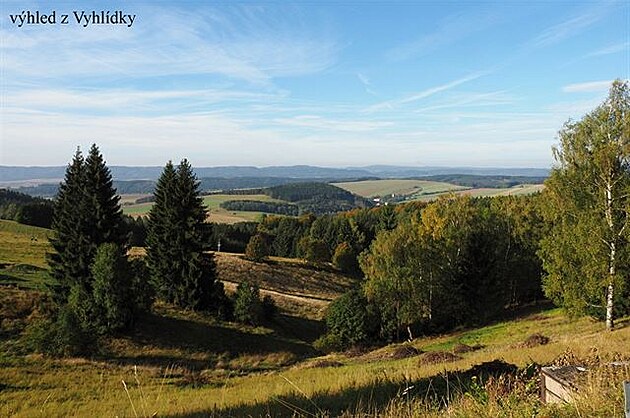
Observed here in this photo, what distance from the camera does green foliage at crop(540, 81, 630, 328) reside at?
2039cm

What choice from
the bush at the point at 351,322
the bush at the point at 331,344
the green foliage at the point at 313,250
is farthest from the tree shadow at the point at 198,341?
the green foliage at the point at 313,250

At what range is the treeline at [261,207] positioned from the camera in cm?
16088

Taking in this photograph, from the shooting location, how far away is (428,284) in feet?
115

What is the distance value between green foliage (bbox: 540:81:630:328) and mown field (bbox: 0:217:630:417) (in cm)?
224

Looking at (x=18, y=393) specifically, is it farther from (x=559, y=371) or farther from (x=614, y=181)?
(x=614, y=181)

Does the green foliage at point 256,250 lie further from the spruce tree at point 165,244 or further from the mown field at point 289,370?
the spruce tree at point 165,244

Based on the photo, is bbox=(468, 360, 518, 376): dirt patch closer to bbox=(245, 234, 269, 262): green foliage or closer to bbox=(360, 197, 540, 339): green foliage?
bbox=(360, 197, 540, 339): green foliage

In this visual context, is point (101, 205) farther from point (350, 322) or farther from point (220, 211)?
point (220, 211)

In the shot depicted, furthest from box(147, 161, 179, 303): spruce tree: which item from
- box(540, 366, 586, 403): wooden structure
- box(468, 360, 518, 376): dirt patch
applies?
box(540, 366, 586, 403): wooden structure

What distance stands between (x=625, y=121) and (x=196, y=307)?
99.0ft

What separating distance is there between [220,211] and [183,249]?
113m

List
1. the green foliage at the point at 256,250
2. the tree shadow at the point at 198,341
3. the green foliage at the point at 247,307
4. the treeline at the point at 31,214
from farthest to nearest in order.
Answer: the treeline at the point at 31,214 < the green foliage at the point at 256,250 < the green foliage at the point at 247,307 < the tree shadow at the point at 198,341

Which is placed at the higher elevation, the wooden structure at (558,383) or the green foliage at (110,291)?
the wooden structure at (558,383)

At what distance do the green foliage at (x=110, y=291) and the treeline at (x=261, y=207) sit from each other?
130 meters
